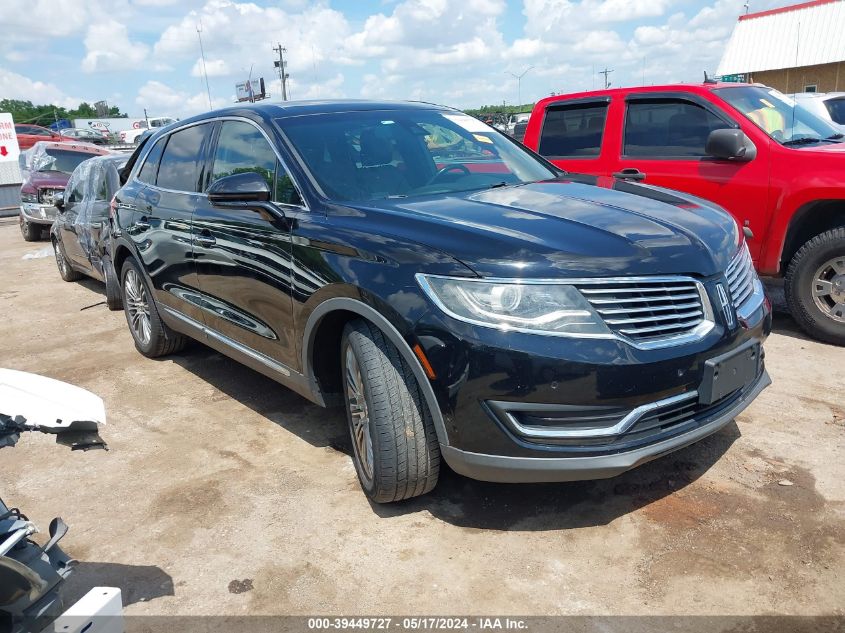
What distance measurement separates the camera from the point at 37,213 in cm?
1260

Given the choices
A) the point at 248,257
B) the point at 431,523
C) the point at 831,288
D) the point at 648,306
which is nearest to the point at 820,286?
the point at 831,288

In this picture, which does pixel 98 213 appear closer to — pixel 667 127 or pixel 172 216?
pixel 172 216

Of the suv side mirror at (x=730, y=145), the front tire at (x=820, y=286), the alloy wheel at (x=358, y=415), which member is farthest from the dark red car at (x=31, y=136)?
the front tire at (x=820, y=286)

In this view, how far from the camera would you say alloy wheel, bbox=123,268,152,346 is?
5.38m

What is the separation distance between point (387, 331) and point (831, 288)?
12.5 feet

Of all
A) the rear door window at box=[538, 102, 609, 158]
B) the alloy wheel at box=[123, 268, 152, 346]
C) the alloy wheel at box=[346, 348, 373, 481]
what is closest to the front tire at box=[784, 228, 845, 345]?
the rear door window at box=[538, 102, 609, 158]

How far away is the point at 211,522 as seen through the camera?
10.2 feet

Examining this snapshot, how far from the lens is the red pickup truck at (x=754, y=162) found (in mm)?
4980

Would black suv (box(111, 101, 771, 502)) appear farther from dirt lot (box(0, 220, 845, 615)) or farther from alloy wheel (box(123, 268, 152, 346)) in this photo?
alloy wheel (box(123, 268, 152, 346))

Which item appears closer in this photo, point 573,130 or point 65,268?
point 573,130

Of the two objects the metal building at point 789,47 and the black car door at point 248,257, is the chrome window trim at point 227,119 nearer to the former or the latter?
the black car door at point 248,257

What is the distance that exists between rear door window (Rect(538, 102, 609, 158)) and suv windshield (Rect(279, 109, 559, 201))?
2305 mm

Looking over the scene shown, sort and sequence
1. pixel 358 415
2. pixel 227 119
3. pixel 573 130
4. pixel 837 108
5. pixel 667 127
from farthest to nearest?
pixel 837 108 → pixel 573 130 → pixel 667 127 → pixel 227 119 → pixel 358 415

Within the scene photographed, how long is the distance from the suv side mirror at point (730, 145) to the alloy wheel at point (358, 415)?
11.6ft
